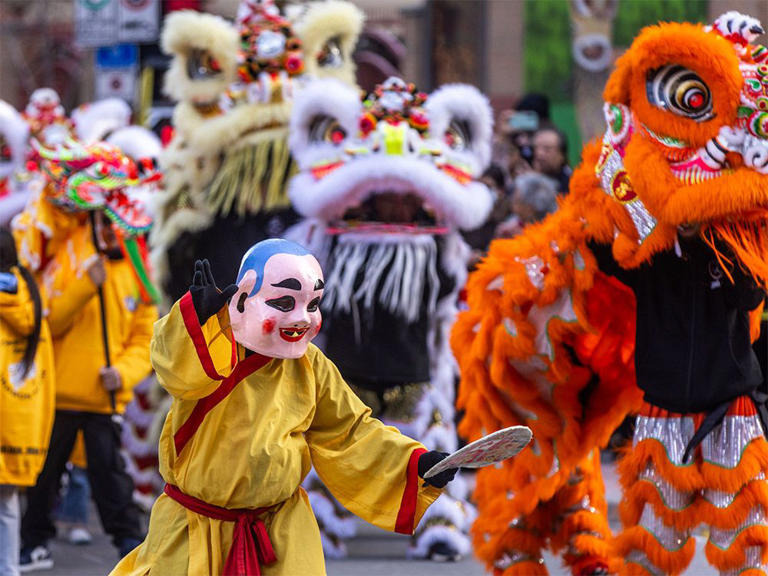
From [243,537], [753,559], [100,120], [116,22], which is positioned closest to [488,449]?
[243,537]

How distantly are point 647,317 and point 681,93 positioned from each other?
76cm

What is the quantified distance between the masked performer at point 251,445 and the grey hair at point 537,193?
3.97 metres

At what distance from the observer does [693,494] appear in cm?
484

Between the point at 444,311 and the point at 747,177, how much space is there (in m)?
2.45

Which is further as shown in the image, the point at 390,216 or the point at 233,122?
the point at 233,122

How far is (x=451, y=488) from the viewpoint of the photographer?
265 inches

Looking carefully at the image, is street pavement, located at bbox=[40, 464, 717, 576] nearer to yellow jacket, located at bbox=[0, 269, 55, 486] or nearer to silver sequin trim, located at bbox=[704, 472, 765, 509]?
yellow jacket, located at bbox=[0, 269, 55, 486]

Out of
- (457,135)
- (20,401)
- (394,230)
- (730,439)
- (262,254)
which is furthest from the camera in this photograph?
(457,135)

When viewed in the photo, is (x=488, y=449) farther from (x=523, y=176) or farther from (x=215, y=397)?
(x=523, y=176)

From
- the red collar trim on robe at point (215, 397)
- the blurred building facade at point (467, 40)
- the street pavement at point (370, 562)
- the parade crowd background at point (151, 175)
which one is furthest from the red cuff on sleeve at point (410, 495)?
the blurred building facade at point (467, 40)

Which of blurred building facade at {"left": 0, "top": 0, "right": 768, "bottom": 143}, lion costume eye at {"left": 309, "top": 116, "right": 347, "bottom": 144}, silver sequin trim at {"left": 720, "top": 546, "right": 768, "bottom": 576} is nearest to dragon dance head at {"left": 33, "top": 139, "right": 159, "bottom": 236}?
lion costume eye at {"left": 309, "top": 116, "right": 347, "bottom": 144}

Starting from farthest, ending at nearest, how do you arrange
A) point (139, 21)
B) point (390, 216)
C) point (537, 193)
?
point (139, 21), point (537, 193), point (390, 216)

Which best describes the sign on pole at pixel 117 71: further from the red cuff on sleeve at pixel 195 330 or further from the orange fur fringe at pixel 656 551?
the red cuff on sleeve at pixel 195 330

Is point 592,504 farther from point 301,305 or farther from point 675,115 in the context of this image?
point 301,305
